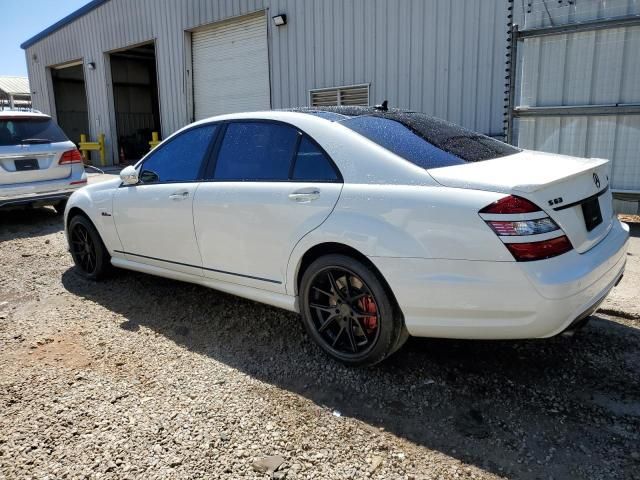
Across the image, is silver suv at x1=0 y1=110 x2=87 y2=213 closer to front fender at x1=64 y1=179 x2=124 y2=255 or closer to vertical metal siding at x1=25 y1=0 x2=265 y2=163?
front fender at x1=64 y1=179 x2=124 y2=255

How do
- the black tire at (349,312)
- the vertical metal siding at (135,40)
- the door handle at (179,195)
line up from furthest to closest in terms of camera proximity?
the vertical metal siding at (135,40) < the door handle at (179,195) < the black tire at (349,312)

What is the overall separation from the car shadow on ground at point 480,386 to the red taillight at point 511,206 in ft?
3.43

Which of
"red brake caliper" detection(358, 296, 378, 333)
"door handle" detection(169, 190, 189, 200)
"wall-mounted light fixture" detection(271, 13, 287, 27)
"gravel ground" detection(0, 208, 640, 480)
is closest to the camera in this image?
"gravel ground" detection(0, 208, 640, 480)

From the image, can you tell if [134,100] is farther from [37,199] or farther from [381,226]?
[381,226]

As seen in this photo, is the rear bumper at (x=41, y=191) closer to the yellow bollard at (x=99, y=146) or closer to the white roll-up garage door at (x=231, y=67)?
the white roll-up garage door at (x=231, y=67)

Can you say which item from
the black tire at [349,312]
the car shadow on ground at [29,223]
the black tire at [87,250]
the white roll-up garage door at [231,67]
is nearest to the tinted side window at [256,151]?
the black tire at [349,312]

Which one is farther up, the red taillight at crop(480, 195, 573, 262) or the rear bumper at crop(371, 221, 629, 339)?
the red taillight at crop(480, 195, 573, 262)

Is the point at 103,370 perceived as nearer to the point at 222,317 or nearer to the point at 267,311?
the point at 222,317

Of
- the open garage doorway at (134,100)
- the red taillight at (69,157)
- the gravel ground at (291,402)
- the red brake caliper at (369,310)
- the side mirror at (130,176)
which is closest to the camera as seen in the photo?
the gravel ground at (291,402)

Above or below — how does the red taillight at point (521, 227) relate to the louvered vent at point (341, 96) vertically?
below

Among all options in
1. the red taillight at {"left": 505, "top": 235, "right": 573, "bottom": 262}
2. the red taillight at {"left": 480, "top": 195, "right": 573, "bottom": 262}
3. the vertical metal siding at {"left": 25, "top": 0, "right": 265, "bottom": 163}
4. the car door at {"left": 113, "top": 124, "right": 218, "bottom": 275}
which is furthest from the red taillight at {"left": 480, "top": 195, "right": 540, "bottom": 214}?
the vertical metal siding at {"left": 25, "top": 0, "right": 265, "bottom": 163}

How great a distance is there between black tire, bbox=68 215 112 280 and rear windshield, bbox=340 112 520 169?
9.44 feet

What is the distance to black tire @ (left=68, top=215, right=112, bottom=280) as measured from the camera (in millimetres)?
4902

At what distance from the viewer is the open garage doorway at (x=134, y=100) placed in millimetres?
19828
